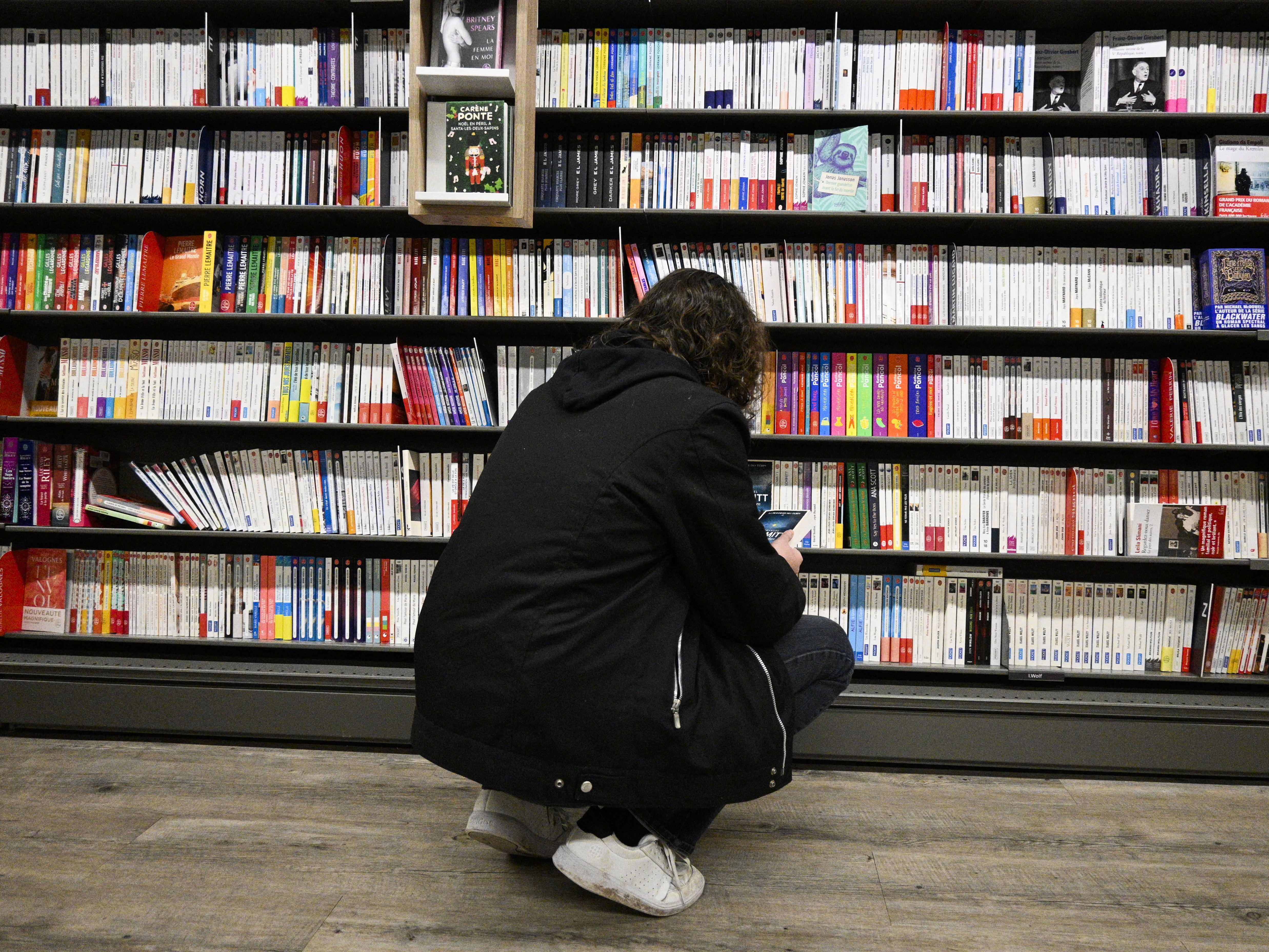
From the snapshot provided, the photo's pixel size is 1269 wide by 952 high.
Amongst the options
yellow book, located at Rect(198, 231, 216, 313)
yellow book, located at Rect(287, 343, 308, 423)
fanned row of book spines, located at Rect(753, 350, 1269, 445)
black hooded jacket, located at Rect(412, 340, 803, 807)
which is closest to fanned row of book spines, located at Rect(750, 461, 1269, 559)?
fanned row of book spines, located at Rect(753, 350, 1269, 445)

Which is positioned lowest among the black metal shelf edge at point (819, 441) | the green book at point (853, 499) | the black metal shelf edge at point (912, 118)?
the green book at point (853, 499)

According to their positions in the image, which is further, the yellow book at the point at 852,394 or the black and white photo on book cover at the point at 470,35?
the yellow book at the point at 852,394

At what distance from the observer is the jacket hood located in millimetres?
1333

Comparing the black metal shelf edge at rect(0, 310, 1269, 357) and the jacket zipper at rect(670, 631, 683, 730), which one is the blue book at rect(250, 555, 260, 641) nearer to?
the black metal shelf edge at rect(0, 310, 1269, 357)

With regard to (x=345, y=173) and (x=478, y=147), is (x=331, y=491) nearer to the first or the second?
(x=345, y=173)

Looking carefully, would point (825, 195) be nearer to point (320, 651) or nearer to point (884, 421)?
point (884, 421)

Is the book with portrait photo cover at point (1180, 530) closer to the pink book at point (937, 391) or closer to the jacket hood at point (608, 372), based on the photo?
the pink book at point (937, 391)

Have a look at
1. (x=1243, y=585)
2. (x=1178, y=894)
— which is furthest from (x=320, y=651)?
(x=1243, y=585)

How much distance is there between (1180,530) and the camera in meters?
2.32

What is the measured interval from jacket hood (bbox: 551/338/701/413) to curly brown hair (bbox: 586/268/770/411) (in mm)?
54

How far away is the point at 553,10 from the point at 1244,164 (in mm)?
1997

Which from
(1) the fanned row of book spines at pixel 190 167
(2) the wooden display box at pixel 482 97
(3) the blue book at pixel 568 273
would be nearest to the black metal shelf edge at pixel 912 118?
(2) the wooden display box at pixel 482 97

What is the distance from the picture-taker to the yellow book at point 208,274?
7.96 feet

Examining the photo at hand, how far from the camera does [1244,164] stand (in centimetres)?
229
